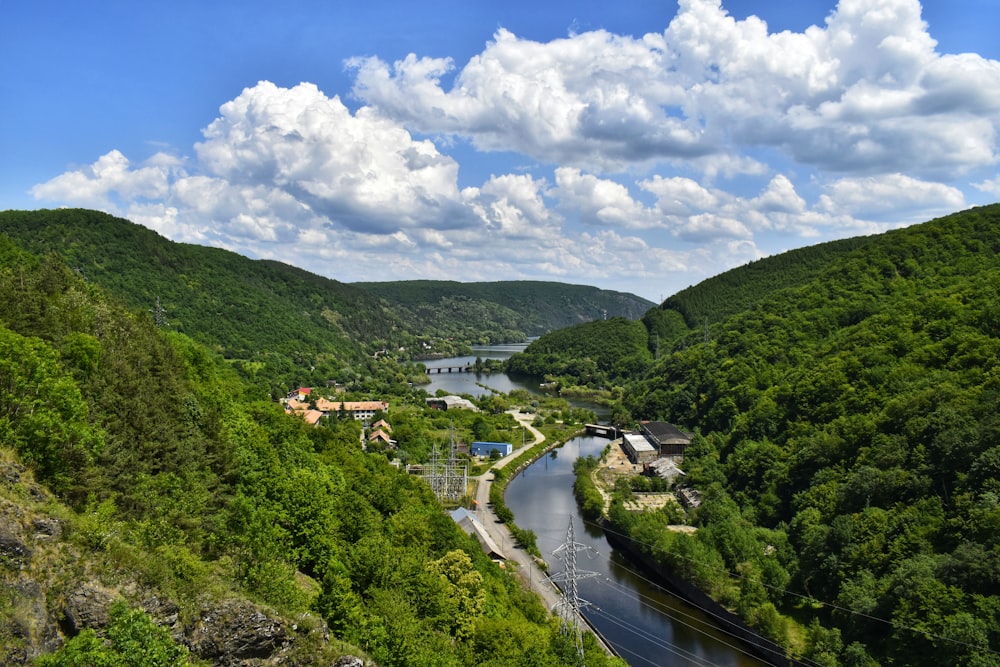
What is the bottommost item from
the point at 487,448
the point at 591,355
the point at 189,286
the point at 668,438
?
the point at 487,448

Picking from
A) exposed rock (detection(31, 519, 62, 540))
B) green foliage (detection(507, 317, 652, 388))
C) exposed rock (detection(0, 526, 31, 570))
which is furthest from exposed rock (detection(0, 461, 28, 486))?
green foliage (detection(507, 317, 652, 388))

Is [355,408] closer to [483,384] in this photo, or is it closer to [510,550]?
[510,550]

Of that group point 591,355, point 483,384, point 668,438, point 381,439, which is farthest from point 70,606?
point 591,355

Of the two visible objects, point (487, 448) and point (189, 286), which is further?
point (189, 286)

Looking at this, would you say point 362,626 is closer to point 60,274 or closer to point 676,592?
point 60,274

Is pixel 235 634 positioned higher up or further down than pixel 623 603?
higher up

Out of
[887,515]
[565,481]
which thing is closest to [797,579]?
[887,515]

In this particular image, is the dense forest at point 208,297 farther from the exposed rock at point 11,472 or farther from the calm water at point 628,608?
the exposed rock at point 11,472

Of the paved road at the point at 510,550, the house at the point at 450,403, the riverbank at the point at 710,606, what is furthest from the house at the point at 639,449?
the house at the point at 450,403
